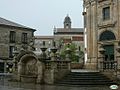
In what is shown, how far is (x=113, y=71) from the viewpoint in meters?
26.0

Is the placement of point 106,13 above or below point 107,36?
above

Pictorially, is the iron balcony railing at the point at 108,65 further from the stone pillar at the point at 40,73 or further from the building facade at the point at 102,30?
the stone pillar at the point at 40,73

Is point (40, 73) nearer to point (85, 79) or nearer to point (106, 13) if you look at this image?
point (85, 79)

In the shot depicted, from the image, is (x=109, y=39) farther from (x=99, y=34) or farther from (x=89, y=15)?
(x=89, y=15)

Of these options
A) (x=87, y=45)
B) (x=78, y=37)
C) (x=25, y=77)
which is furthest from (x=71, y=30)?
(x=25, y=77)

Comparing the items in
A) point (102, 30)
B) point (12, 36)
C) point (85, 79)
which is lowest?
point (85, 79)

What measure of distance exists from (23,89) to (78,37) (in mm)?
84581

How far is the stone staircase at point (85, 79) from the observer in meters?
23.6

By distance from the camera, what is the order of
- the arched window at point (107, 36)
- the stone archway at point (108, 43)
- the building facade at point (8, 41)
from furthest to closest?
the building facade at point (8, 41) → the arched window at point (107, 36) → the stone archway at point (108, 43)

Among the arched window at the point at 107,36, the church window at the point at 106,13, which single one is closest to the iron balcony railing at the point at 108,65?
the arched window at the point at 107,36

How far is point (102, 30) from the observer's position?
32.6 m

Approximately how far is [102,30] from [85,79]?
9.62 meters

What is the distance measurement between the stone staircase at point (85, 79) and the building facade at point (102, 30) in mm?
4926

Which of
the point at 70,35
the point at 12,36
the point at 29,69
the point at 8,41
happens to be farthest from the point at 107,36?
the point at 70,35
